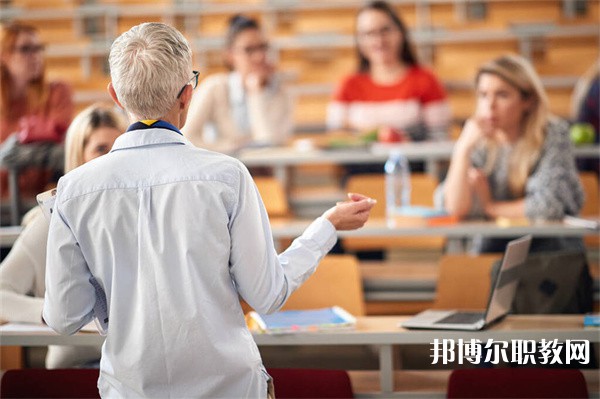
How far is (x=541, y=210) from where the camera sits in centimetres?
359

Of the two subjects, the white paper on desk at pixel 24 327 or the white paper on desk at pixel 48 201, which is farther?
the white paper on desk at pixel 24 327

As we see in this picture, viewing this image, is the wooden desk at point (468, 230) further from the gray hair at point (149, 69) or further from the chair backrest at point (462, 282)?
the gray hair at point (149, 69)

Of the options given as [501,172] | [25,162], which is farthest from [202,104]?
[501,172]

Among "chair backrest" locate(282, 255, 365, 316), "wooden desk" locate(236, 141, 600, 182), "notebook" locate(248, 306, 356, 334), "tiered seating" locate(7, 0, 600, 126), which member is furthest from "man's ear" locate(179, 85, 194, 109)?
"tiered seating" locate(7, 0, 600, 126)

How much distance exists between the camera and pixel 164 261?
170 centimetres

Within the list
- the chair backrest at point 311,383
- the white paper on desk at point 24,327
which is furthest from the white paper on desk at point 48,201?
the chair backrest at point 311,383

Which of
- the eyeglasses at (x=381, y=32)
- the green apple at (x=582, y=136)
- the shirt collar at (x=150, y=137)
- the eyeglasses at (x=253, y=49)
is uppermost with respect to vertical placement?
the eyeglasses at (x=381, y=32)

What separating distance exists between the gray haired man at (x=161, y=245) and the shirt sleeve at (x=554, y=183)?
2078 mm

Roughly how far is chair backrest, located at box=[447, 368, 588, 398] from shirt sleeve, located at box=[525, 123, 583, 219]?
4.47 feet

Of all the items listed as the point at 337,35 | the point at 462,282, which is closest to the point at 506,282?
the point at 462,282

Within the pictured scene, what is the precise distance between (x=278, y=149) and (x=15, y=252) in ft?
8.47

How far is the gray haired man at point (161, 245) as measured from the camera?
1.69 meters

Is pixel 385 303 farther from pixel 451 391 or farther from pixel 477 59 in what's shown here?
pixel 477 59

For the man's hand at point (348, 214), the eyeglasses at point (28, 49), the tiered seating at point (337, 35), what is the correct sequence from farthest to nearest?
1. the tiered seating at point (337, 35)
2. the eyeglasses at point (28, 49)
3. the man's hand at point (348, 214)
